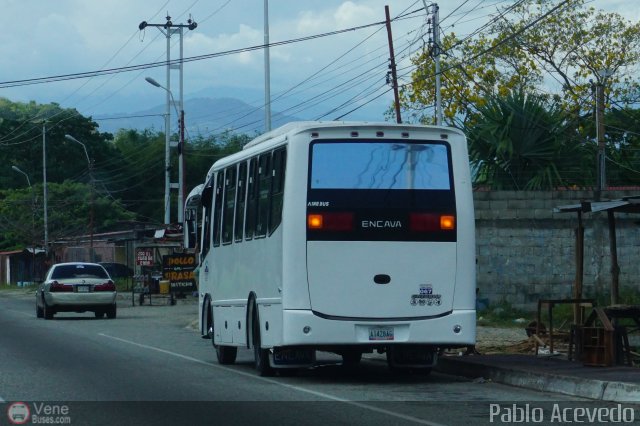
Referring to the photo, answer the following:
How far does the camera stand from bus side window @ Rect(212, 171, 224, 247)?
20109 millimetres

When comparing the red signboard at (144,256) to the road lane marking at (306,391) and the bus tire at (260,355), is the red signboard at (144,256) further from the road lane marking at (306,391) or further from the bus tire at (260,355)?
the bus tire at (260,355)

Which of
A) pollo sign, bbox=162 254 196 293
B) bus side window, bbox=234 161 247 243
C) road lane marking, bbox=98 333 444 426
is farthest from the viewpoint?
pollo sign, bbox=162 254 196 293

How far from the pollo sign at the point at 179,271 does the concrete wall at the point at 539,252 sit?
17.0 meters

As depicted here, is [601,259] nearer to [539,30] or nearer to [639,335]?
[639,335]

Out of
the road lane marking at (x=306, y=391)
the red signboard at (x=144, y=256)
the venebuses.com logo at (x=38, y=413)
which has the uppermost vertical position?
the red signboard at (x=144, y=256)

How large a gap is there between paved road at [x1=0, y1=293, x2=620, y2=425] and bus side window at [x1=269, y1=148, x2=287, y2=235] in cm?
214

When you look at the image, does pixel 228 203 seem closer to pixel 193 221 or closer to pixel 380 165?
pixel 193 221

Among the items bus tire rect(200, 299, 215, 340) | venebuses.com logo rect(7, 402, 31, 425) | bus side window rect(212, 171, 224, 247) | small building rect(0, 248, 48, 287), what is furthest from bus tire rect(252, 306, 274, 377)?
small building rect(0, 248, 48, 287)

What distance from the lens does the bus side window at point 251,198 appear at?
1769 cm

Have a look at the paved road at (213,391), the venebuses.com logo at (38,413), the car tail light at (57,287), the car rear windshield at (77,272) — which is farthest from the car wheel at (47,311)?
the venebuses.com logo at (38,413)

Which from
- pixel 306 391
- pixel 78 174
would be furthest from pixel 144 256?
pixel 78 174

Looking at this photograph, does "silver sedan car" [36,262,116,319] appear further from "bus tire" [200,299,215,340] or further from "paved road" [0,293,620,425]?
"bus tire" [200,299,215,340]

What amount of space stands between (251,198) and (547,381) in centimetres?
524

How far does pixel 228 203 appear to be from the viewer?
19.5 metres
